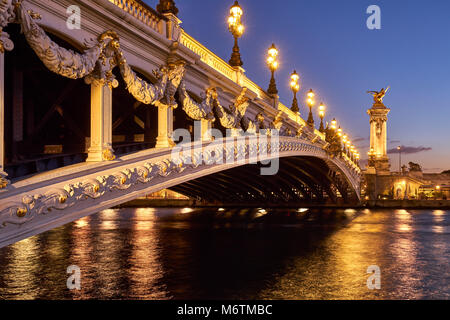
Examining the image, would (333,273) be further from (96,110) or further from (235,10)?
(235,10)

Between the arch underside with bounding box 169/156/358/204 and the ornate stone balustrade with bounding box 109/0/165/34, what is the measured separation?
21.7m

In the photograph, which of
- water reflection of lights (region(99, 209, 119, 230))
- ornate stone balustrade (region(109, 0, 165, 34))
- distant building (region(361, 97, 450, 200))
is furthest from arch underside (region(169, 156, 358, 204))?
Answer: ornate stone balustrade (region(109, 0, 165, 34))

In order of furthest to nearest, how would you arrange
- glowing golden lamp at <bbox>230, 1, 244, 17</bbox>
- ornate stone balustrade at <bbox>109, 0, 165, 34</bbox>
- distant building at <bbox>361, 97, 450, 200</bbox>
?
distant building at <bbox>361, 97, 450, 200</bbox>, glowing golden lamp at <bbox>230, 1, 244, 17</bbox>, ornate stone balustrade at <bbox>109, 0, 165, 34</bbox>

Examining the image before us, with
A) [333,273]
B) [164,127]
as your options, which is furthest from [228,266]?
[164,127]

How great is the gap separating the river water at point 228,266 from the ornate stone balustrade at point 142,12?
6763mm

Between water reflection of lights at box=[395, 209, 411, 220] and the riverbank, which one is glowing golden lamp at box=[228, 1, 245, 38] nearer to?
water reflection of lights at box=[395, 209, 411, 220]

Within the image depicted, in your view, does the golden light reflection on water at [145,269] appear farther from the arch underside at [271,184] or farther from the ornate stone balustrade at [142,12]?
the arch underside at [271,184]

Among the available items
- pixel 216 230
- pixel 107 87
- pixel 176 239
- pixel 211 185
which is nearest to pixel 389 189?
pixel 211 185

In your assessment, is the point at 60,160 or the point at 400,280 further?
the point at 400,280

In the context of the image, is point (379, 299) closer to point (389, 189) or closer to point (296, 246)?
point (296, 246)

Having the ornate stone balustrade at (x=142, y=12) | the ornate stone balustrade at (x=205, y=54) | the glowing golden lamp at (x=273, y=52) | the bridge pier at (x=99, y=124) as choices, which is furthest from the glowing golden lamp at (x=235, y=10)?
the bridge pier at (x=99, y=124)

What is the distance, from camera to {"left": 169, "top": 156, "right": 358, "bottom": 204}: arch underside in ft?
129
